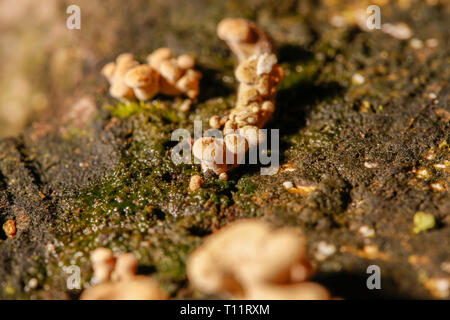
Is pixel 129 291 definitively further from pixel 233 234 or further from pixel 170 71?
pixel 170 71

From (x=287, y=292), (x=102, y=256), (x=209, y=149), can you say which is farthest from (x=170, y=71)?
(x=287, y=292)

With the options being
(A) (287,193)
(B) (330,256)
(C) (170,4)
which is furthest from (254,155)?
(C) (170,4)

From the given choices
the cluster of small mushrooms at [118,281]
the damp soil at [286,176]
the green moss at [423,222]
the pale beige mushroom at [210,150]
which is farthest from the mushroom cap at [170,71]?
the green moss at [423,222]

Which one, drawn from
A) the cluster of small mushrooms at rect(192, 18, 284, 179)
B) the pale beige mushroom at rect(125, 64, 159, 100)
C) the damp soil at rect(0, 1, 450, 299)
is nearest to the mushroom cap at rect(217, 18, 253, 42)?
the cluster of small mushrooms at rect(192, 18, 284, 179)

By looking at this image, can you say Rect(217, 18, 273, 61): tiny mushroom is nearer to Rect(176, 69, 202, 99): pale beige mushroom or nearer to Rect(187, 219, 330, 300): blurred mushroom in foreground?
Rect(176, 69, 202, 99): pale beige mushroom
